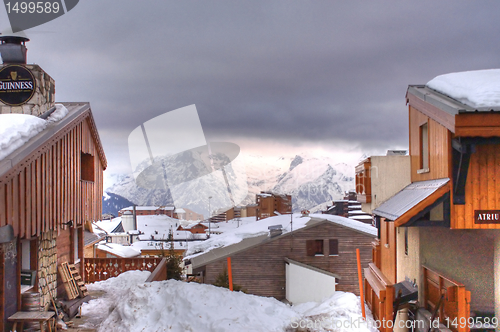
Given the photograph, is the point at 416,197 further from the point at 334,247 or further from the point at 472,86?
the point at 334,247

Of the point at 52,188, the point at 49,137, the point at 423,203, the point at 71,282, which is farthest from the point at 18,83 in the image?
the point at 423,203

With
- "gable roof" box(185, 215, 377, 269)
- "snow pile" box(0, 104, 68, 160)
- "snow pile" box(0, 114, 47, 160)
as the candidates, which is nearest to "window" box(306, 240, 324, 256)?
"gable roof" box(185, 215, 377, 269)

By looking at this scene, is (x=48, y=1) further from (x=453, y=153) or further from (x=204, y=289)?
(x=453, y=153)

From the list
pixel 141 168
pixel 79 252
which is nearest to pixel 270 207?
pixel 141 168

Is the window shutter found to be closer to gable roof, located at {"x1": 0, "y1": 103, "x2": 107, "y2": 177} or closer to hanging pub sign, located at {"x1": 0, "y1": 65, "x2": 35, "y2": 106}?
gable roof, located at {"x1": 0, "y1": 103, "x2": 107, "y2": 177}

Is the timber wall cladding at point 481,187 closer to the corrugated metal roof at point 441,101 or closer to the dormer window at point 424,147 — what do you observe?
the corrugated metal roof at point 441,101

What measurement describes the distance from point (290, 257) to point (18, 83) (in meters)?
18.9

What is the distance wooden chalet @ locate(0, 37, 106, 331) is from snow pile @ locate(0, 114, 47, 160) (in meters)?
0.12

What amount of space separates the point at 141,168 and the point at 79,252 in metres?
6.39

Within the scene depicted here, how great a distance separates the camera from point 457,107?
7348mm

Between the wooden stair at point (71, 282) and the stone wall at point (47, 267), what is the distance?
1.30ft

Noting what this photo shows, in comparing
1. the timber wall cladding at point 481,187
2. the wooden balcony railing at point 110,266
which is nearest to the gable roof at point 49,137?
the wooden balcony railing at point 110,266

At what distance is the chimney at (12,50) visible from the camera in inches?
440

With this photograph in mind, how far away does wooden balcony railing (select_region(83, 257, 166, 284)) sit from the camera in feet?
47.9
